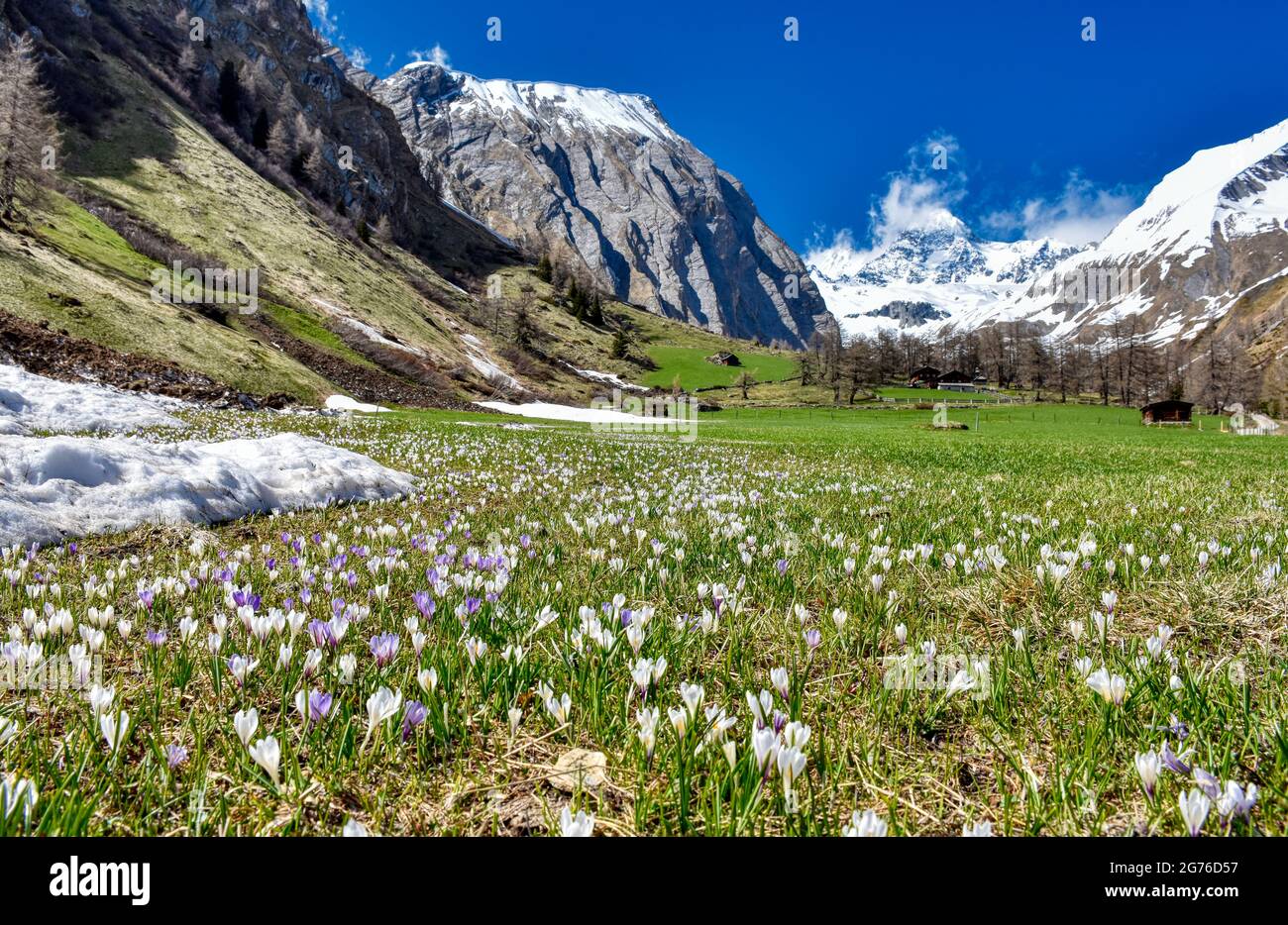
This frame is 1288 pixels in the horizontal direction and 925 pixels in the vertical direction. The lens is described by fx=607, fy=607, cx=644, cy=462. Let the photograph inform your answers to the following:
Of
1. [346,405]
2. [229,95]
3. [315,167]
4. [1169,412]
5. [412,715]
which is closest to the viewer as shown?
[412,715]

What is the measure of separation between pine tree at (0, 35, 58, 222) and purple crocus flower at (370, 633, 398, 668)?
51561 mm

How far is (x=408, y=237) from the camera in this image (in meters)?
143

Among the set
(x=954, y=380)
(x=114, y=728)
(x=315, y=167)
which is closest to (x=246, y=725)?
(x=114, y=728)

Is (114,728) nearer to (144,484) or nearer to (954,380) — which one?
(144,484)

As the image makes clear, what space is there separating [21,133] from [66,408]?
51617 mm

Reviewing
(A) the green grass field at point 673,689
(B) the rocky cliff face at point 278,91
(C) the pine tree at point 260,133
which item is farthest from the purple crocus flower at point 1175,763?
(C) the pine tree at point 260,133

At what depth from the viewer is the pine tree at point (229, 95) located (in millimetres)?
103250

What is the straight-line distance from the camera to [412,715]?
196 centimetres

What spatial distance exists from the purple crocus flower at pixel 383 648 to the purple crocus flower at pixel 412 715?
486 mm

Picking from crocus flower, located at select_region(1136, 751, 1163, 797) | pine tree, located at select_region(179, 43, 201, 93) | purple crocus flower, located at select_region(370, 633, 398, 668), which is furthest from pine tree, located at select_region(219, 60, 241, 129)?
crocus flower, located at select_region(1136, 751, 1163, 797)

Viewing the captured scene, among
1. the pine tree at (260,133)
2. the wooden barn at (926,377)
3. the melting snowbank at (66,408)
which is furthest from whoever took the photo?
the wooden barn at (926,377)

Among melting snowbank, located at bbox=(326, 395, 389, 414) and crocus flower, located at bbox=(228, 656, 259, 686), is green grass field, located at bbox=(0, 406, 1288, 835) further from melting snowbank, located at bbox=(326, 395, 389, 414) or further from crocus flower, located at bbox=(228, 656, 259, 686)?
melting snowbank, located at bbox=(326, 395, 389, 414)

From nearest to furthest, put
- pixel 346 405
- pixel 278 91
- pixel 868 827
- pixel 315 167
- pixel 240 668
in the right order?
1. pixel 868 827
2. pixel 240 668
3. pixel 346 405
4. pixel 315 167
5. pixel 278 91

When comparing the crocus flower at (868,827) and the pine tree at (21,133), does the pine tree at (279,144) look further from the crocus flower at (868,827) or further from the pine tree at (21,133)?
the crocus flower at (868,827)
